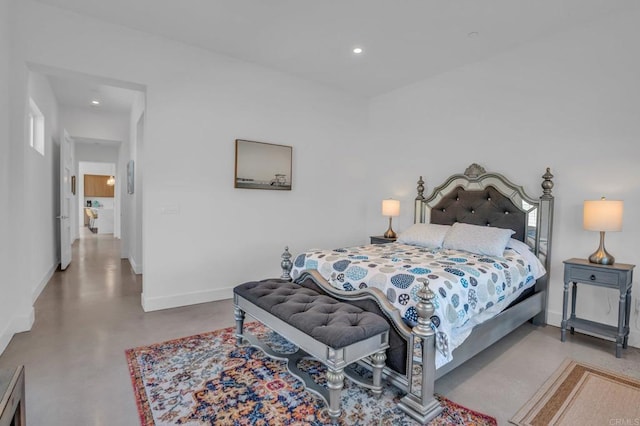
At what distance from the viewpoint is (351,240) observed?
5.31 meters

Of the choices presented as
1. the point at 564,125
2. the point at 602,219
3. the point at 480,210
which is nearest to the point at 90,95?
the point at 480,210

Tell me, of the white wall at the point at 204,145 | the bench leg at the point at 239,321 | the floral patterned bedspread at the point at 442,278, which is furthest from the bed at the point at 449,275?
the white wall at the point at 204,145

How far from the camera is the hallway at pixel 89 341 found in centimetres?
190

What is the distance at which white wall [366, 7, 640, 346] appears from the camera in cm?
294

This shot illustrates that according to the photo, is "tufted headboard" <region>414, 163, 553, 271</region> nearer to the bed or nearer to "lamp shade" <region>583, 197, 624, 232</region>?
the bed

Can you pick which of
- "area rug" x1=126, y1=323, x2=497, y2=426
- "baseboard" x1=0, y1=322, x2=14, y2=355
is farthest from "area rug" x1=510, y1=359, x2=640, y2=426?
"baseboard" x1=0, y1=322, x2=14, y2=355

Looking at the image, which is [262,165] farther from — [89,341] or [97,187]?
[97,187]

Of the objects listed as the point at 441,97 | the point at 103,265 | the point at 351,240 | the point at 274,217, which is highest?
the point at 441,97

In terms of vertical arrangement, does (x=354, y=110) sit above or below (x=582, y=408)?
above

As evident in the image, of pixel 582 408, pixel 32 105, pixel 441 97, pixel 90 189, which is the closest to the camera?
pixel 582 408

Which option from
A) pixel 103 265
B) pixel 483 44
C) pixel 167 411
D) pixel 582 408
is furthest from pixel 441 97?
pixel 103 265

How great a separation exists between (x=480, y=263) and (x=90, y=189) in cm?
1526

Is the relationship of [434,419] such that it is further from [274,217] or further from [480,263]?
[274,217]

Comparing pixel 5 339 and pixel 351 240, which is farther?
pixel 351 240
